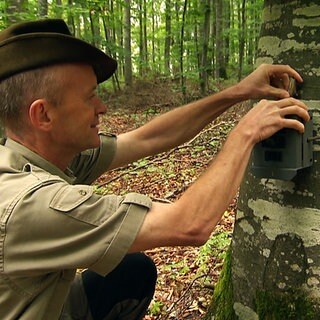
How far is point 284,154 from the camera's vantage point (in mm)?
1781

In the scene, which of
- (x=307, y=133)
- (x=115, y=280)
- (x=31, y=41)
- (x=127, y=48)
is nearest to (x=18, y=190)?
(x=31, y=41)

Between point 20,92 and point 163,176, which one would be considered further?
point 163,176

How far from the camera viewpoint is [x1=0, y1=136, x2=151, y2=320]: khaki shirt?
1.46 meters

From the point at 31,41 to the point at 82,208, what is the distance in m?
0.81

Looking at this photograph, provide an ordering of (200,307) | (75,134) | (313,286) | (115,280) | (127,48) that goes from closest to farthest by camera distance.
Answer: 1. (75,134)
2. (313,286)
3. (115,280)
4. (200,307)
5. (127,48)

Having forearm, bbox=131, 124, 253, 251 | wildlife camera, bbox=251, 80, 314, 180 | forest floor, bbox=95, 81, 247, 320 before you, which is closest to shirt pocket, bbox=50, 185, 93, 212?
forearm, bbox=131, 124, 253, 251

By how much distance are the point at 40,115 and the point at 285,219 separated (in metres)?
1.31

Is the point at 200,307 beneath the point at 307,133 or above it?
beneath

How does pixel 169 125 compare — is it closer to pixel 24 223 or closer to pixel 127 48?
pixel 24 223

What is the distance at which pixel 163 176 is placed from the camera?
6.29 metres

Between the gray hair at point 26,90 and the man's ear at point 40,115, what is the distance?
3 centimetres

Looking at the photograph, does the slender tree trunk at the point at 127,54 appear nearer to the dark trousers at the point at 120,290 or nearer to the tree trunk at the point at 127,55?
the tree trunk at the point at 127,55

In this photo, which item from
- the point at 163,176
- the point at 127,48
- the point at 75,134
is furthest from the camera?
the point at 127,48

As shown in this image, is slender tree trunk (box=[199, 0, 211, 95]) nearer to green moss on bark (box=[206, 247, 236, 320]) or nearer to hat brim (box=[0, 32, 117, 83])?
green moss on bark (box=[206, 247, 236, 320])
